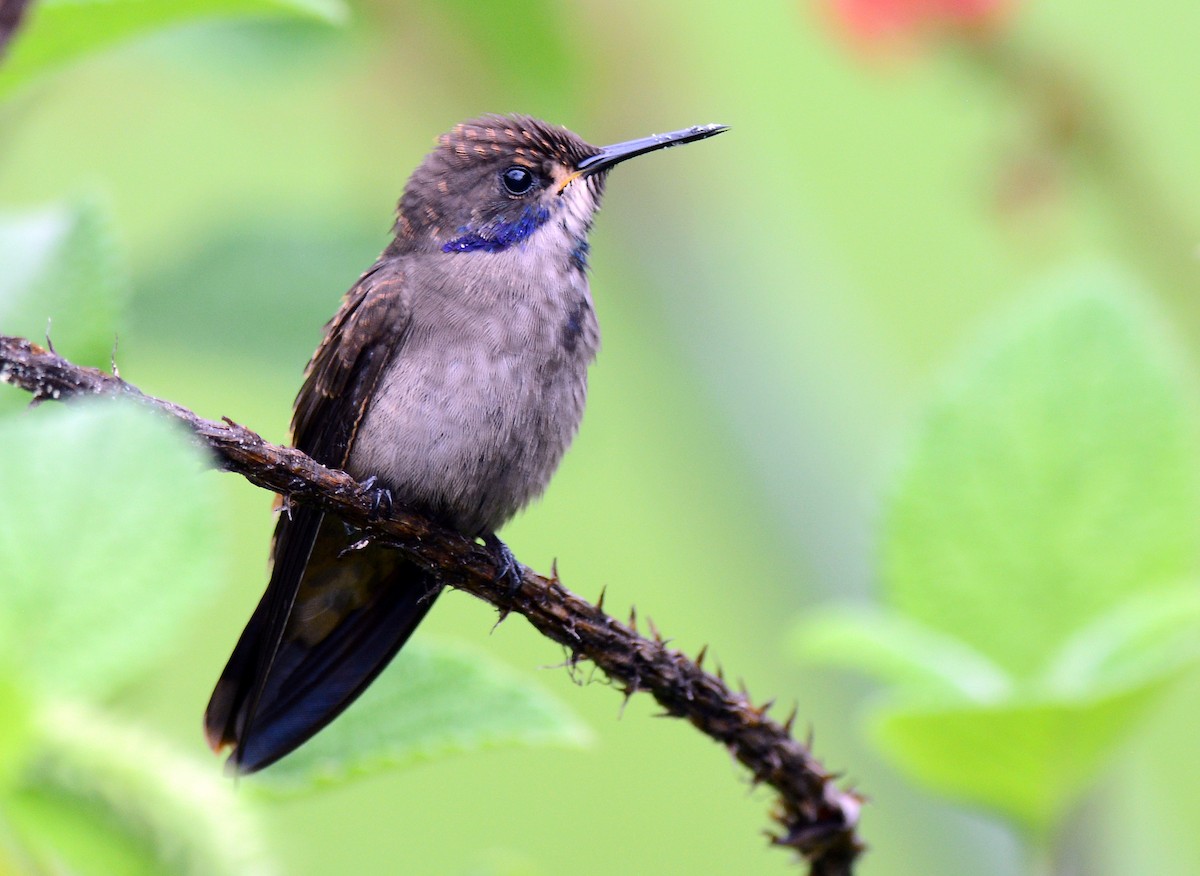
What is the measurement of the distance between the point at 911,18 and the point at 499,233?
2.08 ft

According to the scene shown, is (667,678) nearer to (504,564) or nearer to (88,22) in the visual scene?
(504,564)

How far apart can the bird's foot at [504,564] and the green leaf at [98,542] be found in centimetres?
43

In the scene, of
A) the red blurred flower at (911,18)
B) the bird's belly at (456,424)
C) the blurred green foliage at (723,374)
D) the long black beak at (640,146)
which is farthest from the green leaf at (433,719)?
the red blurred flower at (911,18)

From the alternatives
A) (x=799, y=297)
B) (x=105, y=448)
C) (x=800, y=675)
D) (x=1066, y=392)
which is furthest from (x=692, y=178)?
(x=105, y=448)

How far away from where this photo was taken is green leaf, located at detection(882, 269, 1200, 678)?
1.30 metres

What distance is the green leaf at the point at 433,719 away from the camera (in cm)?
107

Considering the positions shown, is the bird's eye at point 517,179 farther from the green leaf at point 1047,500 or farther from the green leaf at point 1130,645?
the green leaf at point 1130,645

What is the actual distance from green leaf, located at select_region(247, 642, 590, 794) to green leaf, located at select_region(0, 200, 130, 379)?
326 millimetres

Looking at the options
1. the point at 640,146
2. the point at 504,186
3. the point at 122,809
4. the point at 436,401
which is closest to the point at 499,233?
the point at 504,186

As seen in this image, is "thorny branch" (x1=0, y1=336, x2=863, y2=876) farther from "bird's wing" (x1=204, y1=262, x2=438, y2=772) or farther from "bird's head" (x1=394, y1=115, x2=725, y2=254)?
"bird's head" (x1=394, y1=115, x2=725, y2=254)

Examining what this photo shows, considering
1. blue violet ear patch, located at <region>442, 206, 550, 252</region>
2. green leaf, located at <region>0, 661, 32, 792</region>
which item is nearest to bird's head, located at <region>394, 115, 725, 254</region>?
blue violet ear patch, located at <region>442, 206, 550, 252</region>

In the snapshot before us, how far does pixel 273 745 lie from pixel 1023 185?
3.72 feet

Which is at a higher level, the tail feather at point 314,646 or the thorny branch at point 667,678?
the tail feather at point 314,646

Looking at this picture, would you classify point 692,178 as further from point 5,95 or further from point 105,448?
point 105,448
